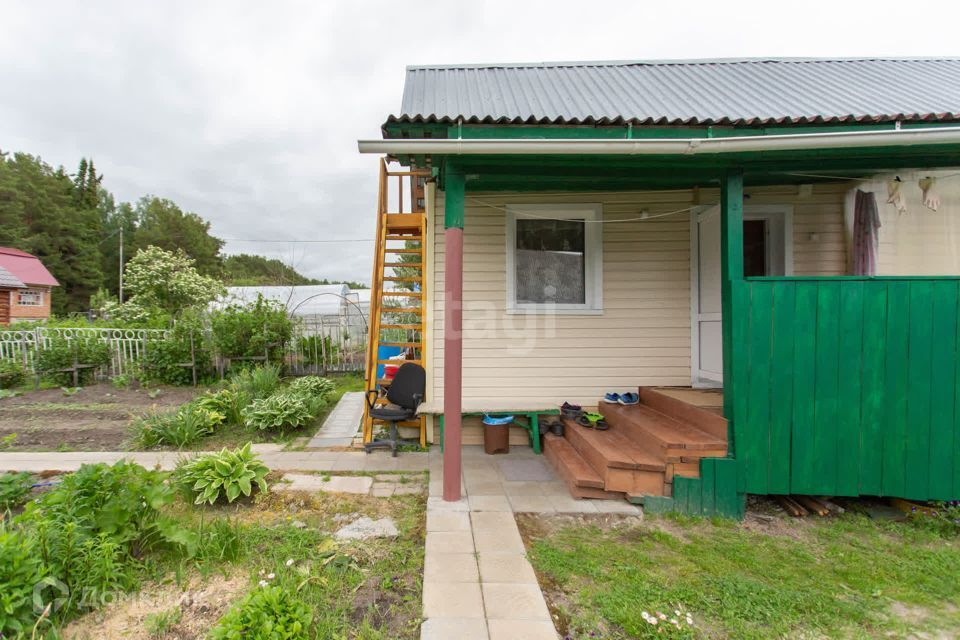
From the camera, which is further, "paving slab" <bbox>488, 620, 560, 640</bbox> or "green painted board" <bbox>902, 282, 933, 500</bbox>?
Answer: "green painted board" <bbox>902, 282, 933, 500</bbox>

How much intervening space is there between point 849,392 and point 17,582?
4739 mm

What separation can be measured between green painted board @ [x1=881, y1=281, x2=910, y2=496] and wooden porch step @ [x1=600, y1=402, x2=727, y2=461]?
112cm

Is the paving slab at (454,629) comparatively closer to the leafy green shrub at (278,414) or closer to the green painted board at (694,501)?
the green painted board at (694,501)

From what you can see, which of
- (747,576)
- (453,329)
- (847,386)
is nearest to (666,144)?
(453,329)

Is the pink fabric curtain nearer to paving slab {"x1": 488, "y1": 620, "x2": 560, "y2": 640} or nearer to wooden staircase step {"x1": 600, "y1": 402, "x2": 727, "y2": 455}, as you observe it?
wooden staircase step {"x1": 600, "y1": 402, "x2": 727, "y2": 455}

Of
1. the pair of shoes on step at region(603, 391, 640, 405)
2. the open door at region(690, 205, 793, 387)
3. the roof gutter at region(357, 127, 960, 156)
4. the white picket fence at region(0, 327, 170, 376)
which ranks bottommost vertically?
the pair of shoes on step at region(603, 391, 640, 405)

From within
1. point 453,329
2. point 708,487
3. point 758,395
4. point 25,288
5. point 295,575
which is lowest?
point 295,575

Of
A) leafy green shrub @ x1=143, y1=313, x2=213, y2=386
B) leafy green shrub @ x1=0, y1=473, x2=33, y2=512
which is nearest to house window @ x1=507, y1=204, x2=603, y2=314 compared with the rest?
leafy green shrub @ x1=0, y1=473, x2=33, y2=512

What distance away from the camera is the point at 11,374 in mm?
7414

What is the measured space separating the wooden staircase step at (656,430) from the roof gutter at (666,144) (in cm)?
212

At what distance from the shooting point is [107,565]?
189 centimetres

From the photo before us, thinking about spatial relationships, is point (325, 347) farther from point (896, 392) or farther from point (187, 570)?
point (896, 392)

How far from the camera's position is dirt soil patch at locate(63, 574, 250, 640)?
68.4 inches

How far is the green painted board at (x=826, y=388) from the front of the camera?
9.38ft
